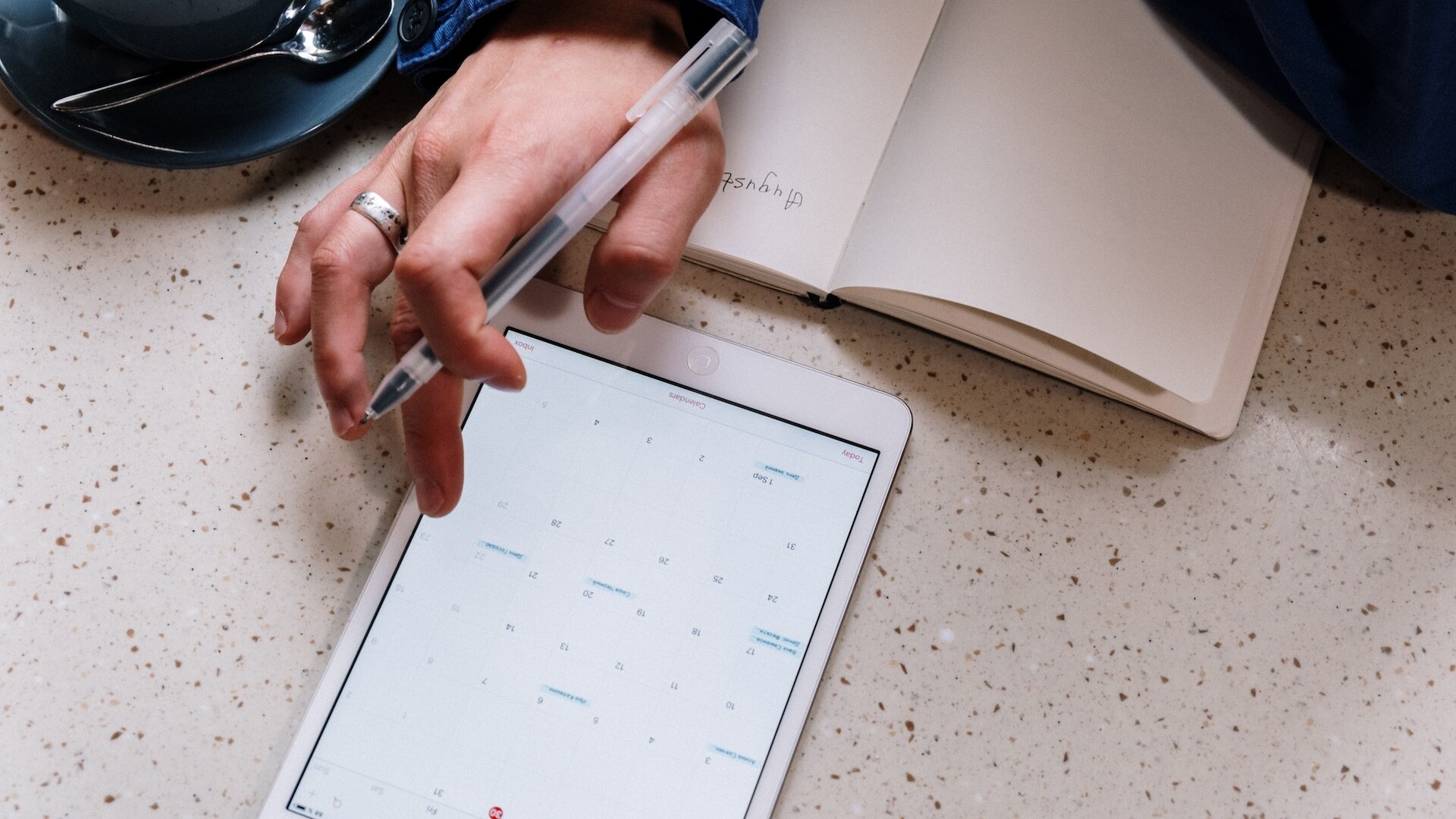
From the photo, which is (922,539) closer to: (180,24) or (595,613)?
(595,613)

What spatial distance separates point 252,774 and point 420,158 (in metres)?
0.34

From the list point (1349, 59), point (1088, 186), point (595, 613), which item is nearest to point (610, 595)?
point (595, 613)

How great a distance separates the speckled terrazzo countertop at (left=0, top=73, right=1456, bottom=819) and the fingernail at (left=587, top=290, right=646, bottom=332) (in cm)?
8

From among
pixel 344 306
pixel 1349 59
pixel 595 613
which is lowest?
pixel 595 613

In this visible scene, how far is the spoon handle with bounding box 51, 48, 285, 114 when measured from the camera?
1.72ft

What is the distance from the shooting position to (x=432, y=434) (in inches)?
18.0

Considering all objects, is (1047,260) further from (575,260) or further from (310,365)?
(310,365)

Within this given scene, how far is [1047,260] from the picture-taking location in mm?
517

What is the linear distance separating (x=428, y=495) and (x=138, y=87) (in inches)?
11.8

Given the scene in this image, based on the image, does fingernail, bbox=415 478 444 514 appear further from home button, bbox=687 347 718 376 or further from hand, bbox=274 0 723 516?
home button, bbox=687 347 718 376

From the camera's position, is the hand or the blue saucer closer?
the hand

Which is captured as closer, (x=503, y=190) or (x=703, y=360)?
(x=503, y=190)

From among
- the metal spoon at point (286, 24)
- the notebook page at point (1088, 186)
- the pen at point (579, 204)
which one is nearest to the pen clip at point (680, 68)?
the pen at point (579, 204)

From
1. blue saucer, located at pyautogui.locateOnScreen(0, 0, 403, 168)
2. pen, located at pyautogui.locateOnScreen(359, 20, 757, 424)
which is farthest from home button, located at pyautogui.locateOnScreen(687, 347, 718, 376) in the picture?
blue saucer, located at pyautogui.locateOnScreen(0, 0, 403, 168)
